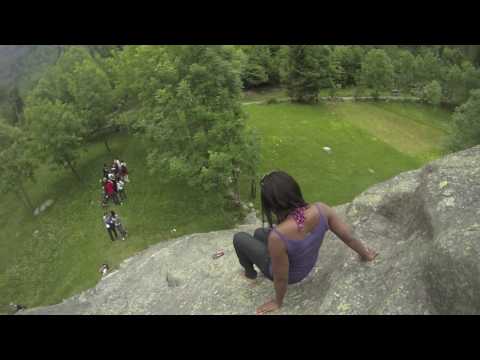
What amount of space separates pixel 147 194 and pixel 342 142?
86.1 feet

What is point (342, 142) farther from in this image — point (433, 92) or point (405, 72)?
point (405, 72)

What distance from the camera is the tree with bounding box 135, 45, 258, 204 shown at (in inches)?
1006

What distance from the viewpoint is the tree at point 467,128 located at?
35531mm

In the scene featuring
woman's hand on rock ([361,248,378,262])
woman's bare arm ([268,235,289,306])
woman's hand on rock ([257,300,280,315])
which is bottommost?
woman's hand on rock ([257,300,280,315])

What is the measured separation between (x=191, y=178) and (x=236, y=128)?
4732 mm

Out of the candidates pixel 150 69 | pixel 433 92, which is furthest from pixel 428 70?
pixel 150 69

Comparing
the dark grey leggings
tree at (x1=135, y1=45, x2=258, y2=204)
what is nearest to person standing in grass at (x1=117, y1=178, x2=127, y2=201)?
tree at (x1=135, y1=45, x2=258, y2=204)

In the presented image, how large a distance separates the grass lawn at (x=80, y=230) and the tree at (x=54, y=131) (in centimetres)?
430

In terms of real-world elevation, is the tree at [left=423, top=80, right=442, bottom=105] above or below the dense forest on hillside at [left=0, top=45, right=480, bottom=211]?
below

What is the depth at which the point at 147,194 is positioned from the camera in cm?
3656

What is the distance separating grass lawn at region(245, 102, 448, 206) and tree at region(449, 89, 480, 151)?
699cm

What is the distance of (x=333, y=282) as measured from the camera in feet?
32.7

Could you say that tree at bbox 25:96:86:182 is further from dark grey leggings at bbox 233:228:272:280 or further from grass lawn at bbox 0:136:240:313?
dark grey leggings at bbox 233:228:272:280

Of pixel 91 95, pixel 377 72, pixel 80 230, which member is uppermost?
pixel 91 95
